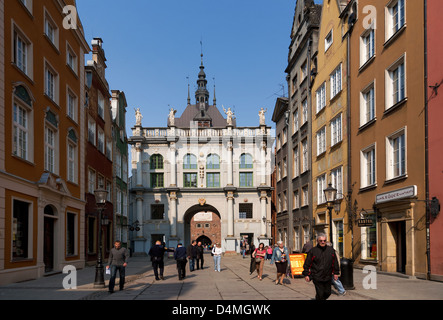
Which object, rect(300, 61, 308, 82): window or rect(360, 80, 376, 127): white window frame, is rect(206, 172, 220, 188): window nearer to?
rect(300, 61, 308, 82): window

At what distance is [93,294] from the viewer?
14.9 m

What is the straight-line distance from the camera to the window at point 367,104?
23.1 meters

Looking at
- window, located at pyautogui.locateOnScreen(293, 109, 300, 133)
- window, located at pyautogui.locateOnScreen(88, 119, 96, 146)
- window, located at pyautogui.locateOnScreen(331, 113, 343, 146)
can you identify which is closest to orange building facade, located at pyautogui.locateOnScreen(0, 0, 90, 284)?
window, located at pyautogui.locateOnScreen(88, 119, 96, 146)

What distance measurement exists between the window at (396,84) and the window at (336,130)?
617 centimetres

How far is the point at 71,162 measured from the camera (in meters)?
26.8

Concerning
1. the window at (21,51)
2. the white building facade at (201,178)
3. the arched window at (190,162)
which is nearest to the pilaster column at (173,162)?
the white building facade at (201,178)

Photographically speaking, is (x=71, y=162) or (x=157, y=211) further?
(x=157, y=211)

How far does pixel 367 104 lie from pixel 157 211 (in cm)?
3823

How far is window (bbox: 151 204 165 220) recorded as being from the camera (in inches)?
2298

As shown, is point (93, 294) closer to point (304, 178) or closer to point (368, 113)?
point (368, 113)

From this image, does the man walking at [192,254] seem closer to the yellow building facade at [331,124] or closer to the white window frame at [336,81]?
the yellow building facade at [331,124]

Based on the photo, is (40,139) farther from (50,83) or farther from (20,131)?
(50,83)

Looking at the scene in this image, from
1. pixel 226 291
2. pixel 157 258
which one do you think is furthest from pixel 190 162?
pixel 226 291

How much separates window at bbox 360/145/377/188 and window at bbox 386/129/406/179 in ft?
6.58
